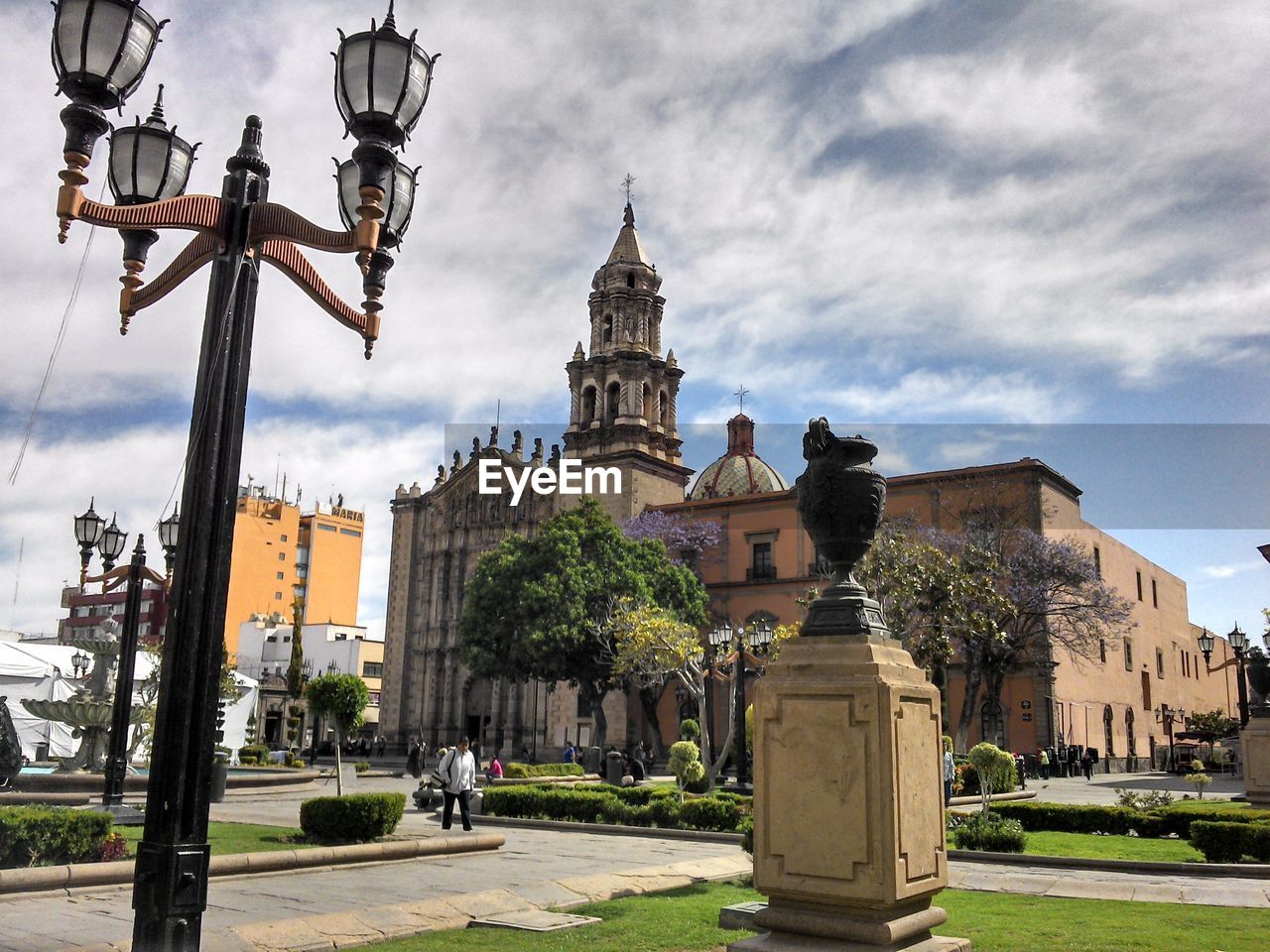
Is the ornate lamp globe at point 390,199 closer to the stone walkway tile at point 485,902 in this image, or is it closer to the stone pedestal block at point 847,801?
the stone pedestal block at point 847,801

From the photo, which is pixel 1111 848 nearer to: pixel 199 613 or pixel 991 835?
pixel 991 835

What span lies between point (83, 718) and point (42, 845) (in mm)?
10850

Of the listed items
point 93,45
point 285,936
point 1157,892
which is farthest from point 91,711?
point 1157,892

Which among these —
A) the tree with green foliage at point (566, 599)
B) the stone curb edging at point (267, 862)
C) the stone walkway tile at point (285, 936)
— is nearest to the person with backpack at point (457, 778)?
the stone curb edging at point (267, 862)

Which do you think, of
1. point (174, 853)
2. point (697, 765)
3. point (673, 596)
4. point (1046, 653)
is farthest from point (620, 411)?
point (174, 853)

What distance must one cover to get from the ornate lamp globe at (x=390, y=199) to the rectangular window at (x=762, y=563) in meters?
36.7

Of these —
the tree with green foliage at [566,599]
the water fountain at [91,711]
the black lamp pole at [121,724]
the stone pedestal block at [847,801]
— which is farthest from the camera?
the tree with green foliage at [566,599]

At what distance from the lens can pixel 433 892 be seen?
8.61m

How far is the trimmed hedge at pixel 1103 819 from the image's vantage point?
14.0 metres

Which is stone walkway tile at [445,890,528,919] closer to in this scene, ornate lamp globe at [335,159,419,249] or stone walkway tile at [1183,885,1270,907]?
ornate lamp globe at [335,159,419,249]

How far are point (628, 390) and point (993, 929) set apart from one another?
1562 inches

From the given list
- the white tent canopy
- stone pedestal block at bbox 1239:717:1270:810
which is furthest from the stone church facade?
stone pedestal block at bbox 1239:717:1270:810

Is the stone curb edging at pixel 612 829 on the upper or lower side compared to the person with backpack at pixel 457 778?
lower

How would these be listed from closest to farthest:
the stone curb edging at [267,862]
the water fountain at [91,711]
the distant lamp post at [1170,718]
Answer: the stone curb edging at [267,862], the water fountain at [91,711], the distant lamp post at [1170,718]
